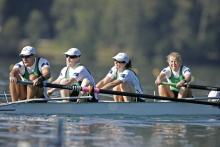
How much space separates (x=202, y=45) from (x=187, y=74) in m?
50.4

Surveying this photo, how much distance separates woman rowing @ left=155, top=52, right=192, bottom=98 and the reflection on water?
85 centimetres

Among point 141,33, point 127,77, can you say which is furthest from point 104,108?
point 141,33

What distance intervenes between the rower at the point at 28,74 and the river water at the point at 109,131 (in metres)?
0.61

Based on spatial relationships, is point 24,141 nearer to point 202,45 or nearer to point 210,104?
point 210,104

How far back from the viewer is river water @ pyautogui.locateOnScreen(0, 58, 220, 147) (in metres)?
16.0

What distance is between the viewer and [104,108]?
20.2m

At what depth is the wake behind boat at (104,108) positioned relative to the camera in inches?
781

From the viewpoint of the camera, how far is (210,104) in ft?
67.5

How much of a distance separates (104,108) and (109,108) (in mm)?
113

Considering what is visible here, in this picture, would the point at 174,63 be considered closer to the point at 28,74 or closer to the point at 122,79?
the point at 122,79

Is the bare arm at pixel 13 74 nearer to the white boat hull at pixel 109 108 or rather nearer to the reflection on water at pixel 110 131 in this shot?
the white boat hull at pixel 109 108

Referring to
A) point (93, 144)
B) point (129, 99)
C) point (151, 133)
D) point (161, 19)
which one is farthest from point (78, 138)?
point (161, 19)

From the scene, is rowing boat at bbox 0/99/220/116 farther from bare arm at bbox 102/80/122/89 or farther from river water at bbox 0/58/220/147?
bare arm at bbox 102/80/122/89

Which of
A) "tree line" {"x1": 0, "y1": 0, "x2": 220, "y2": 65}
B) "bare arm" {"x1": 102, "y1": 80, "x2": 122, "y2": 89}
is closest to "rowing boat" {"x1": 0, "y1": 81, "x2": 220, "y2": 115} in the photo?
"bare arm" {"x1": 102, "y1": 80, "x2": 122, "y2": 89}
